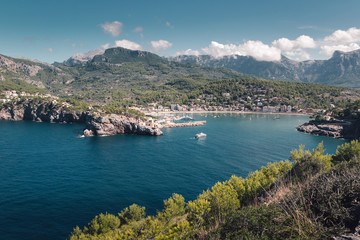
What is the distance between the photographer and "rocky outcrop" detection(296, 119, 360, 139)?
362 feet

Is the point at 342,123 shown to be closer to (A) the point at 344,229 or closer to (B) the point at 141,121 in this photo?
(B) the point at 141,121

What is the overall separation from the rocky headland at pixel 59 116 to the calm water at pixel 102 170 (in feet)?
32.7

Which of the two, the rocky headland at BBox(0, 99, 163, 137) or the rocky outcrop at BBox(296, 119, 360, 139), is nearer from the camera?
the rocky outcrop at BBox(296, 119, 360, 139)

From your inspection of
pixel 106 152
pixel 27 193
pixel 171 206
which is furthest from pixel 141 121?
pixel 171 206

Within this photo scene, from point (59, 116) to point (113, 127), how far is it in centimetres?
6547

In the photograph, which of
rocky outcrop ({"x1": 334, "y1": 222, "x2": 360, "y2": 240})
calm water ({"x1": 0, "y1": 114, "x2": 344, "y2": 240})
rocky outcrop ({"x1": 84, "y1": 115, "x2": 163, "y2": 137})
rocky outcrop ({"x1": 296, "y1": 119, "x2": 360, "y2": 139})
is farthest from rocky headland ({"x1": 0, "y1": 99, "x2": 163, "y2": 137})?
rocky outcrop ({"x1": 334, "y1": 222, "x2": 360, "y2": 240})

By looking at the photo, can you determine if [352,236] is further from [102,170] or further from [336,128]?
[336,128]

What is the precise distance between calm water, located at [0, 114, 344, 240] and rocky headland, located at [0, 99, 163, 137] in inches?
393

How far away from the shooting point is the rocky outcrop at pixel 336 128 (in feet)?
362

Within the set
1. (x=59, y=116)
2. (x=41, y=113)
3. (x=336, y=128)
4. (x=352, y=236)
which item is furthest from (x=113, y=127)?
(x=336, y=128)

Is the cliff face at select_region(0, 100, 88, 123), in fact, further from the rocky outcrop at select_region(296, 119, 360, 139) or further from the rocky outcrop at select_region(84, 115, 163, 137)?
the rocky outcrop at select_region(296, 119, 360, 139)

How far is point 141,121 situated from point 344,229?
408 ft

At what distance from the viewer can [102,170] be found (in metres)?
66.7

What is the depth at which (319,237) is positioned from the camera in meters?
9.07
